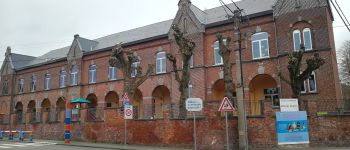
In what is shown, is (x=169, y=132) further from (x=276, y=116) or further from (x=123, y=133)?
(x=276, y=116)

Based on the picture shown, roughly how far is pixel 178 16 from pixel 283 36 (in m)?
9.70

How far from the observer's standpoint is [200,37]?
2650 cm

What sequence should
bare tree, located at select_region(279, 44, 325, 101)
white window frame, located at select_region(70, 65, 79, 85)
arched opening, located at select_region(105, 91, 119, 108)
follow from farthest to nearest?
white window frame, located at select_region(70, 65, 79, 85) < arched opening, located at select_region(105, 91, 119, 108) < bare tree, located at select_region(279, 44, 325, 101)

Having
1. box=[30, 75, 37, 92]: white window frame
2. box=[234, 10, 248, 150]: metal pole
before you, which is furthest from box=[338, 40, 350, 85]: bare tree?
box=[30, 75, 37, 92]: white window frame

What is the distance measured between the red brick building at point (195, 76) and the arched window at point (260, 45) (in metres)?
0.08

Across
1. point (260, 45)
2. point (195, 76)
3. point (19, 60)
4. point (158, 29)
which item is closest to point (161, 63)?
point (195, 76)

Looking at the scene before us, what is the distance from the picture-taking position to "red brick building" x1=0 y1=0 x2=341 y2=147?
63.0ft

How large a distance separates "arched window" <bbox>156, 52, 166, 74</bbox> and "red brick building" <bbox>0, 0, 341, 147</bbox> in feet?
0.32

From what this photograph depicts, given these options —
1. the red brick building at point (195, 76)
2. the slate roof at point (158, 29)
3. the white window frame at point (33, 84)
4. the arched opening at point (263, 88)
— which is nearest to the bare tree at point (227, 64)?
the red brick building at point (195, 76)

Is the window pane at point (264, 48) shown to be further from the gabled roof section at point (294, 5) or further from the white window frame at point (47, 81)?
the white window frame at point (47, 81)

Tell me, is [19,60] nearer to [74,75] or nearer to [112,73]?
[74,75]

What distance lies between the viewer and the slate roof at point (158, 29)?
87.1 feet

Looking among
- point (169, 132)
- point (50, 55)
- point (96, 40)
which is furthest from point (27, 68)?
point (169, 132)

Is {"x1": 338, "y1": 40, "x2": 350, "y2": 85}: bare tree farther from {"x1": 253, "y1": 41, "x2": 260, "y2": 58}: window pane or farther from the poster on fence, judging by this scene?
the poster on fence
